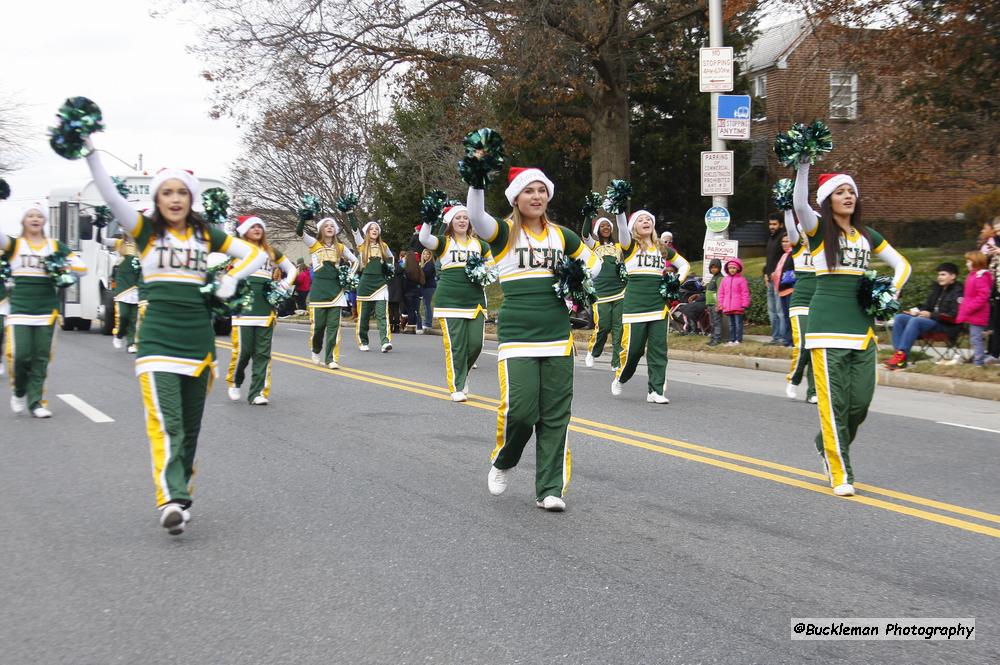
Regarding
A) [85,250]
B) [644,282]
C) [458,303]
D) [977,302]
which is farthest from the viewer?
[85,250]

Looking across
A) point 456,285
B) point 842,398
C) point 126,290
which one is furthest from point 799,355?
point 126,290

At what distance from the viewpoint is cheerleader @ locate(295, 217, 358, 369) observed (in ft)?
48.7

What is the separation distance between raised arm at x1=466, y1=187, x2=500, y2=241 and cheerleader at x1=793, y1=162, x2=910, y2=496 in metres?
2.10

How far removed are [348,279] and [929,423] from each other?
25.2 feet

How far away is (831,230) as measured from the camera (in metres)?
7.16

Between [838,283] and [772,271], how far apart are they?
29.7 ft

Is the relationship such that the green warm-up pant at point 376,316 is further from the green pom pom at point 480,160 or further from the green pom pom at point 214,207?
the green pom pom at point 480,160

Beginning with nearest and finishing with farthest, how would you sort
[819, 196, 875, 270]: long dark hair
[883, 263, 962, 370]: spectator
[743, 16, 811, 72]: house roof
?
1. [819, 196, 875, 270]: long dark hair
2. [883, 263, 962, 370]: spectator
3. [743, 16, 811, 72]: house roof

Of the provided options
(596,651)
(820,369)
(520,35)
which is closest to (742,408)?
(820,369)

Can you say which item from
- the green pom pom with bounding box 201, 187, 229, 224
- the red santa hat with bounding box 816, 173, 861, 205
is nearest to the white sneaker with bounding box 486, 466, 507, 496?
the green pom pom with bounding box 201, 187, 229, 224

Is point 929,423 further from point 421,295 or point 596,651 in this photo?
point 421,295

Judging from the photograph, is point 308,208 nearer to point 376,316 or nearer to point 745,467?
point 376,316

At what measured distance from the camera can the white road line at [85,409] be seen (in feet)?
34.8

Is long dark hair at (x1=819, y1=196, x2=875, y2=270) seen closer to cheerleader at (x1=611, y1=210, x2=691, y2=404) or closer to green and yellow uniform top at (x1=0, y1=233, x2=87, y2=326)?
cheerleader at (x1=611, y1=210, x2=691, y2=404)
